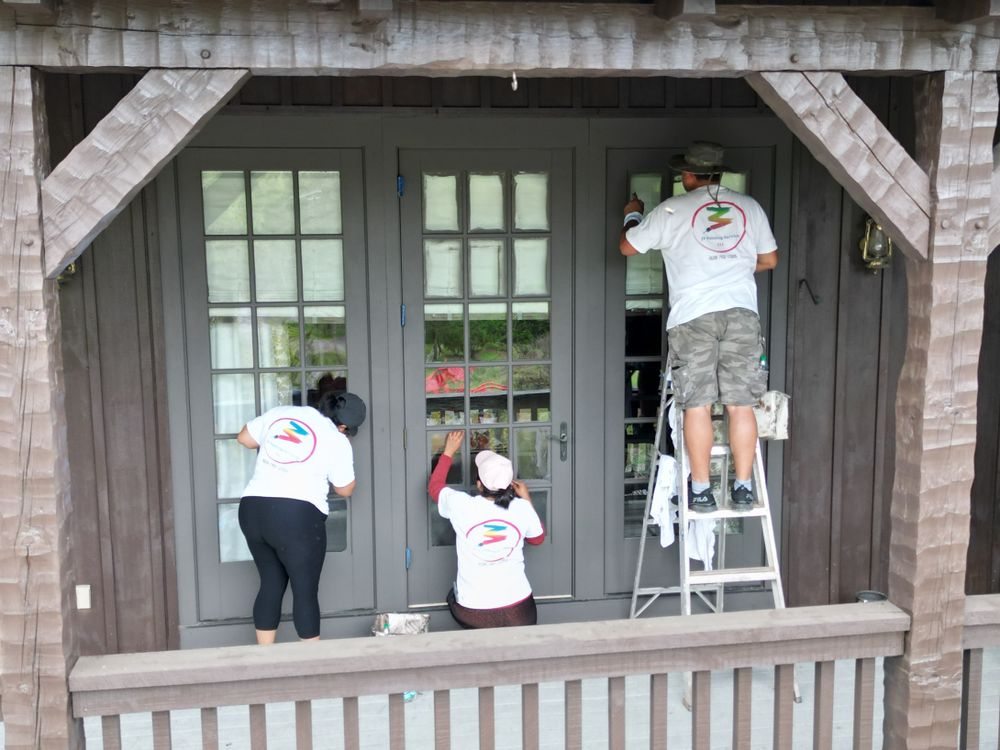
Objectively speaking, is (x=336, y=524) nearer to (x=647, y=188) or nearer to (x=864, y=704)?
(x=647, y=188)

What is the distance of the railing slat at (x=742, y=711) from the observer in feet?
9.27

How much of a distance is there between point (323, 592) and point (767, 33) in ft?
9.30

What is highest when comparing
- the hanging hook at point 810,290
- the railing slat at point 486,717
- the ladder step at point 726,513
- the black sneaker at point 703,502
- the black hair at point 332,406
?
the hanging hook at point 810,290

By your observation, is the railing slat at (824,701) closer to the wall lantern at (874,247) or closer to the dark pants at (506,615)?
the dark pants at (506,615)

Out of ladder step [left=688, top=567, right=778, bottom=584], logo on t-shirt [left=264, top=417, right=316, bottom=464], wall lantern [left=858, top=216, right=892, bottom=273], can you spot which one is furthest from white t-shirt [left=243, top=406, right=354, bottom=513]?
wall lantern [left=858, top=216, right=892, bottom=273]

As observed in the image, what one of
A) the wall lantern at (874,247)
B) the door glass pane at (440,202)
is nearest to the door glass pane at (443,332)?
the door glass pane at (440,202)

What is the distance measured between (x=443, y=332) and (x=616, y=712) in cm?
184

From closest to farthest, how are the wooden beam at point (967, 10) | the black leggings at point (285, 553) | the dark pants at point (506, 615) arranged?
the wooden beam at point (967, 10) < the black leggings at point (285, 553) < the dark pants at point (506, 615)

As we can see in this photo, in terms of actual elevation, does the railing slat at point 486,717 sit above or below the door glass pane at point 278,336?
below

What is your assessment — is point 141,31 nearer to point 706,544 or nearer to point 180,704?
point 180,704

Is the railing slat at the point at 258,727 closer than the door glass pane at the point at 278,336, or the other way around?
the railing slat at the point at 258,727

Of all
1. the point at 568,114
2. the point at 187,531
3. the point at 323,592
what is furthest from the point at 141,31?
the point at 323,592

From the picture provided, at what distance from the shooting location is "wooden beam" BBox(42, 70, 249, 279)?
93.1 inches

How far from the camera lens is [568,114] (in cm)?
398
